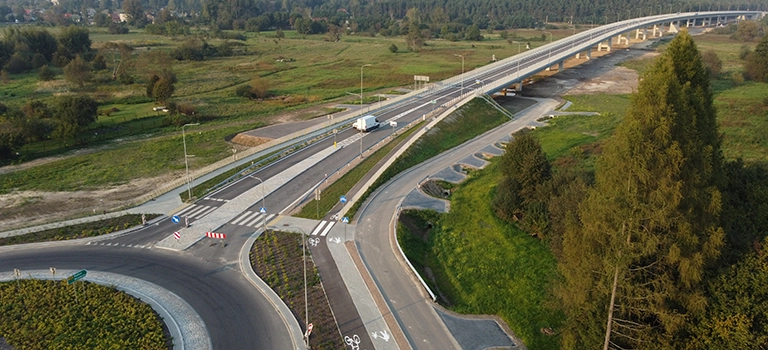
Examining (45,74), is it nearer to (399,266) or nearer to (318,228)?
(318,228)

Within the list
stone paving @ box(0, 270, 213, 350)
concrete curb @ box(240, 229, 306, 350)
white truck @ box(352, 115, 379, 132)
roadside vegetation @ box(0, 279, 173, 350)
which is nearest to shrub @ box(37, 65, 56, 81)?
white truck @ box(352, 115, 379, 132)

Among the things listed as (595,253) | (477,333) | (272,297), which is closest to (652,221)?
(595,253)

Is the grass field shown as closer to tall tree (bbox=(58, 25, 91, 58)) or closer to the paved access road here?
the paved access road

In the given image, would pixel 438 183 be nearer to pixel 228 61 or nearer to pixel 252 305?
pixel 252 305

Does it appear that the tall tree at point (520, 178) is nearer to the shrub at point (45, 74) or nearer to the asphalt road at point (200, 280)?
the asphalt road at point (200, 280)

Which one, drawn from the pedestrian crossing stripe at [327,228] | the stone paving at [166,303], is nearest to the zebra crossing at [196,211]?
the stone paving at [166,303]

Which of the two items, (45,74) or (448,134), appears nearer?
(448,134)
